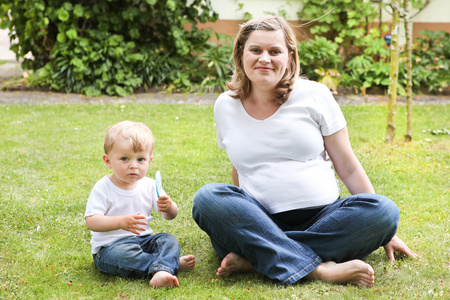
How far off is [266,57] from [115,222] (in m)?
1.01

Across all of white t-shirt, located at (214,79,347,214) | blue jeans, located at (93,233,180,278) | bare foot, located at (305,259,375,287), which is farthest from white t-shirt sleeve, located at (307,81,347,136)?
blue jeans, located at (93,233,180,278)

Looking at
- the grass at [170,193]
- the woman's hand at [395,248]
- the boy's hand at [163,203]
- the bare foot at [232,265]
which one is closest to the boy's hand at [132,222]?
the boy's hand at [163,203]

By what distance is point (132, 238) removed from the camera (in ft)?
8.84

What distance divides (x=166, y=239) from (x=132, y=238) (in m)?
0.17

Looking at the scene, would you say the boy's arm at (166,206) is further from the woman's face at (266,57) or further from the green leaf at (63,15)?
the green leaf at (63,15)

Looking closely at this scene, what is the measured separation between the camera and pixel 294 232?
8.40 feet

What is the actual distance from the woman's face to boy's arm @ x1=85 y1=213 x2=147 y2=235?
839 mm

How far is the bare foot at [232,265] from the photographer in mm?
2545

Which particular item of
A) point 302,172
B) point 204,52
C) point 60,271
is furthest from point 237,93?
point 204,52

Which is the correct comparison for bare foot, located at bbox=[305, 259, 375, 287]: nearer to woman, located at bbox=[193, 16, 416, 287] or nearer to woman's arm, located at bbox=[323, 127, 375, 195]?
woman, located at bbox=[193, 16, 416, 287]

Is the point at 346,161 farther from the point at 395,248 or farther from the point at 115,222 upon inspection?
the point at 115,222

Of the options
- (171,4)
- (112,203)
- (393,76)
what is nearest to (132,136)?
(112,203)

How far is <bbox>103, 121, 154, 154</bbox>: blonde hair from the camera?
8.46 feet

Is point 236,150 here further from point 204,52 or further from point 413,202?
point 204,52
